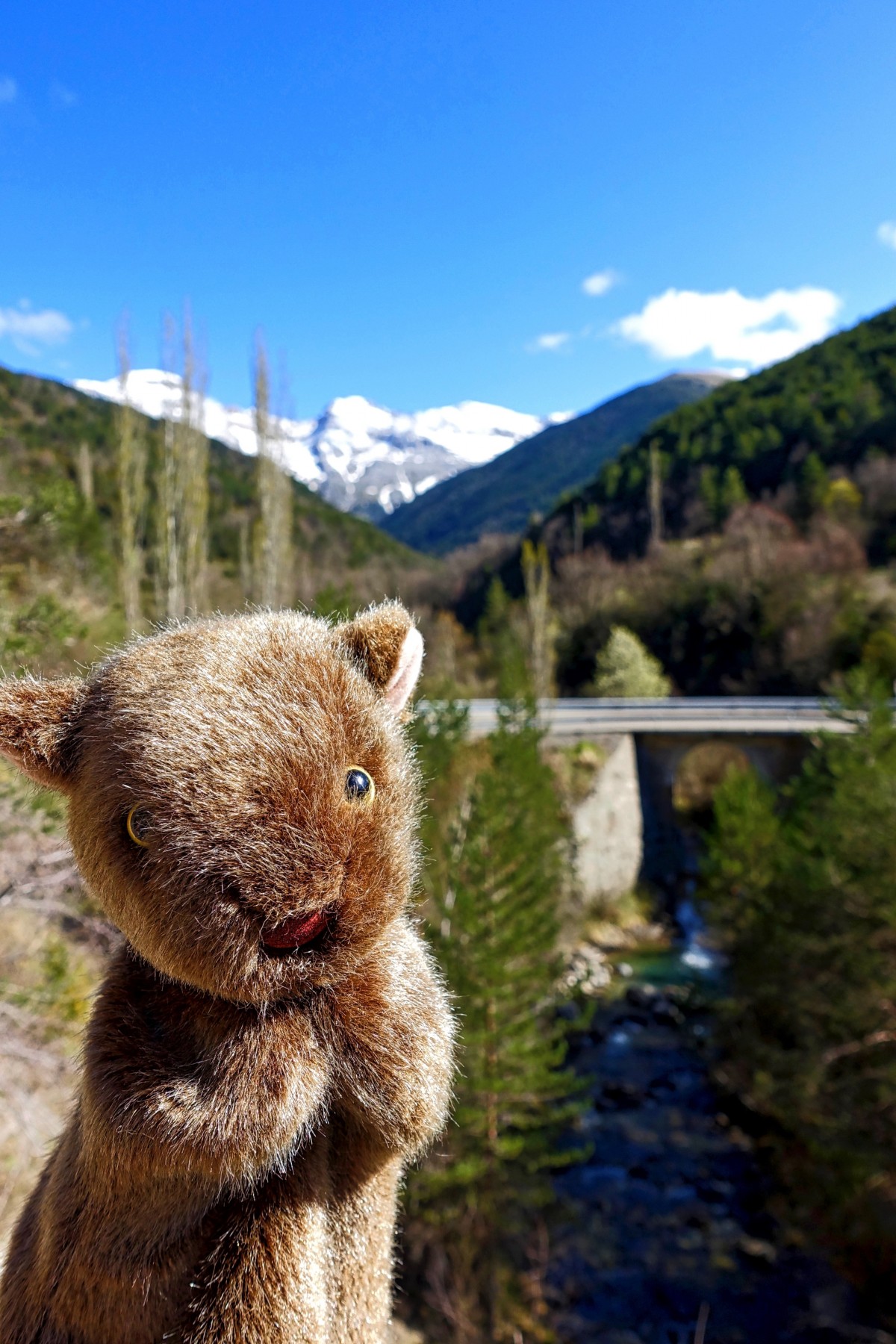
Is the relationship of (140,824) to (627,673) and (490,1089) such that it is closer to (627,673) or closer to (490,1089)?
(490,1089)

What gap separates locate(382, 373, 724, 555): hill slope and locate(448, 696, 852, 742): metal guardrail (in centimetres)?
7334

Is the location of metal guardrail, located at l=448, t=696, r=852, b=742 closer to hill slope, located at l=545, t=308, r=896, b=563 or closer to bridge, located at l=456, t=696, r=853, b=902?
bridge, located at l=456, t=696, r=853, b=902

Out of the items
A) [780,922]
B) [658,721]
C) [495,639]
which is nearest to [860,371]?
[495,639]

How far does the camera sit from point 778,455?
42625 millimetres

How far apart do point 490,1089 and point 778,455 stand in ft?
138

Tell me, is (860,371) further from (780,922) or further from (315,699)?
(315,699)

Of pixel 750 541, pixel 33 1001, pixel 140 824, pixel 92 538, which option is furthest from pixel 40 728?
pixel 750 541

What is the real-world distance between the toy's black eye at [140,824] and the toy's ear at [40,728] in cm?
22

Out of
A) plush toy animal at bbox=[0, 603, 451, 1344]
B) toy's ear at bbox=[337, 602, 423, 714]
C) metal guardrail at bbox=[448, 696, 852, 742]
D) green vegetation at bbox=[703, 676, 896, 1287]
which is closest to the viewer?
plush toy animal at bbox=[0, 603, 451, 1344]

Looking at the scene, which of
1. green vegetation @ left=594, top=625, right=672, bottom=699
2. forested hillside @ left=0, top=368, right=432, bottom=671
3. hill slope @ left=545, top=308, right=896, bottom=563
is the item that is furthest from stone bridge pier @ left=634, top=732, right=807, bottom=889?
hill slope @ left=545, top=308, right=896, bottom=563

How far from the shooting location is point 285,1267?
991 millimetres

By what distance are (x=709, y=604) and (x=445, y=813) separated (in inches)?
933

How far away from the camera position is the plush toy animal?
885 mm

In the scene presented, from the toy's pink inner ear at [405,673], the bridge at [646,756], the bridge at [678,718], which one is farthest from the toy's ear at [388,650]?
the bridge at [678,718]
